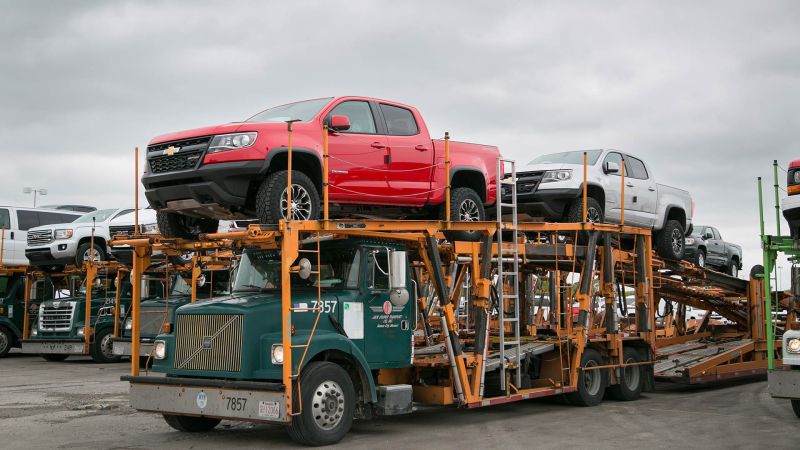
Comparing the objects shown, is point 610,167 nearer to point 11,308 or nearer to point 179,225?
point 179,225

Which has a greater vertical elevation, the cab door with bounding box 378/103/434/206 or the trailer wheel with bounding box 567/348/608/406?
the cab door with bounding box 378/103/434/206

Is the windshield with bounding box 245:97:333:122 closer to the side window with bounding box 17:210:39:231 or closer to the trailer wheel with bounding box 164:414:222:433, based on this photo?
the trailer wheel with bounding box 164:414:222:433

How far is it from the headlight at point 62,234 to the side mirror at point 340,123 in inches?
529

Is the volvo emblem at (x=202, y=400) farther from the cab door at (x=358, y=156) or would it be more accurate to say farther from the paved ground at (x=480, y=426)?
the cab door at (x=358, y=156)

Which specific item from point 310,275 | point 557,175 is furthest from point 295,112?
point 557,175

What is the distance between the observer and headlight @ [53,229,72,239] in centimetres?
2208

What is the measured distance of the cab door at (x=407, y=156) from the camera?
11.7 metres

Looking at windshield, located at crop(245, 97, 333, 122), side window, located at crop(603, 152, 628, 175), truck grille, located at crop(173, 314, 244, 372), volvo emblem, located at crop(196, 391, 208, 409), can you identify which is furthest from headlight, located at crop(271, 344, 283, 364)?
side window, located at crop(603, 152, 628, 175)

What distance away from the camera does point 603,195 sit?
15.2 metres

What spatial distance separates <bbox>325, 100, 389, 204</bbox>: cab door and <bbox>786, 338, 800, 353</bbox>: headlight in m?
5.07

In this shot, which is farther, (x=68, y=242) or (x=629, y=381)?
(x=68, y=242)

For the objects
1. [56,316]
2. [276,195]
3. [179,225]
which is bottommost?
[56,316]

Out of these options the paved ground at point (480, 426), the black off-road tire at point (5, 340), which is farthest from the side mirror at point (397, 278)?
the black off-road tire at point (5, 340)

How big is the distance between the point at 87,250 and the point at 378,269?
13.6 meters
